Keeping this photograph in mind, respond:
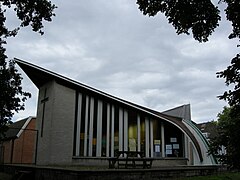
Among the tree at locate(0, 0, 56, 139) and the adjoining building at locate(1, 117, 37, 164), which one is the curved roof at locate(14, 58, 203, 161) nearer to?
the tree at locate(0, 0, 56, 139)

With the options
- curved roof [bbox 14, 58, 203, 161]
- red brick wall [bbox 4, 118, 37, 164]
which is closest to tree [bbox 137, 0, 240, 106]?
curved roof [bbox 14, 58, 203, 161]

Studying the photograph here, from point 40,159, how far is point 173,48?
10.9 meters

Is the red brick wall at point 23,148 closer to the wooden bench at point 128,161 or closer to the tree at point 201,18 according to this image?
the wooden bench at point 128,161

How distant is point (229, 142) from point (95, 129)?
13.3 m

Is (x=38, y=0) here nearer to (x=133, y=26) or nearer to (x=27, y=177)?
(x=133, y=26)

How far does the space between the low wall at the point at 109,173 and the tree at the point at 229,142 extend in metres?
4.61

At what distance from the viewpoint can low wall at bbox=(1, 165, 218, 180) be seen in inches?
365

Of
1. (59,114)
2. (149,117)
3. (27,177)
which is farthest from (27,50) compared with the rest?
(149,117)

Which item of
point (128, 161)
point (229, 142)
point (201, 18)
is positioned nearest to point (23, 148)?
point (128, 161)

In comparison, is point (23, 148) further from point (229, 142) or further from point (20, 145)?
point (229, 142)

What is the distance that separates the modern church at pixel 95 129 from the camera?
17469 millimetres

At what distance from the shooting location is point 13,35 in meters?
12.1

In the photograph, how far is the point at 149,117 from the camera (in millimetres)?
20750

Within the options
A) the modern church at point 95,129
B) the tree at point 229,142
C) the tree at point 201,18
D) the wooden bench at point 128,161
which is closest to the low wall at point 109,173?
the wooden bench at point 128,161
